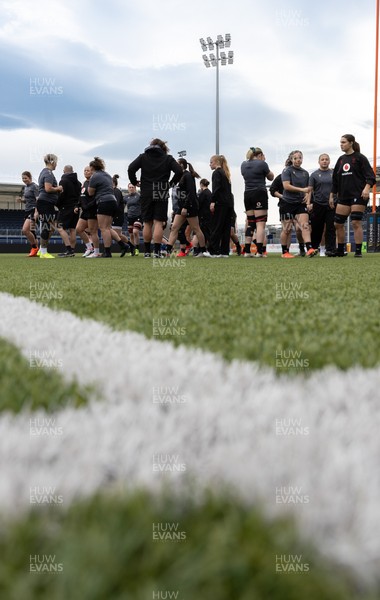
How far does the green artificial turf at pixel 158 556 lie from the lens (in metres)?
0.50

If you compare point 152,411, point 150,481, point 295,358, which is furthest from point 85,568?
point 295,358

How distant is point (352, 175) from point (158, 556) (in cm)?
900

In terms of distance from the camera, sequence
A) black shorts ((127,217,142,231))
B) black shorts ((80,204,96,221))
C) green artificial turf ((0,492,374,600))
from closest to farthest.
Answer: green artificial turf ((0,492,374,600)) < black shorts ((80,204,96,221)) < black shorts ((127,217,142,231))

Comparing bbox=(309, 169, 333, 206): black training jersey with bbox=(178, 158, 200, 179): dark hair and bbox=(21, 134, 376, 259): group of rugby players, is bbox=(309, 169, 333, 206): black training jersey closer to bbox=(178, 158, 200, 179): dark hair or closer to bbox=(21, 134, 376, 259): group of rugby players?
bbox=(21, 134, 376, 259): group of rugby players

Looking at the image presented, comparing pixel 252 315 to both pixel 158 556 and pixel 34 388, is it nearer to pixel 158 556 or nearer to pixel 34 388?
pixel 34 388

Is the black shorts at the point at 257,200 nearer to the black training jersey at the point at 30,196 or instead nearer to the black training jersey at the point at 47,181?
the black training jersey at the point at 47,181

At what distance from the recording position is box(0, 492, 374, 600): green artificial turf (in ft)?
1.63

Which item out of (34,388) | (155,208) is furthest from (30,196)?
(34,388)

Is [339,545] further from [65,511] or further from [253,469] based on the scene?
[65,511]

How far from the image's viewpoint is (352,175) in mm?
8914

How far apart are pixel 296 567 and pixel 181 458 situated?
25 centimetres

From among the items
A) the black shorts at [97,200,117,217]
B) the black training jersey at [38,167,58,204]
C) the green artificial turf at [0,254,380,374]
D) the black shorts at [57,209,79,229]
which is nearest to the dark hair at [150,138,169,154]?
the black shorts at [97,200,117,217]

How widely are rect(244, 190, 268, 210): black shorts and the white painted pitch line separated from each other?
934 centimetres

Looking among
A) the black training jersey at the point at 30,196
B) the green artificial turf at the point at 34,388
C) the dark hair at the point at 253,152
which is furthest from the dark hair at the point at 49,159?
the green artificial turf at the point at 34,388
